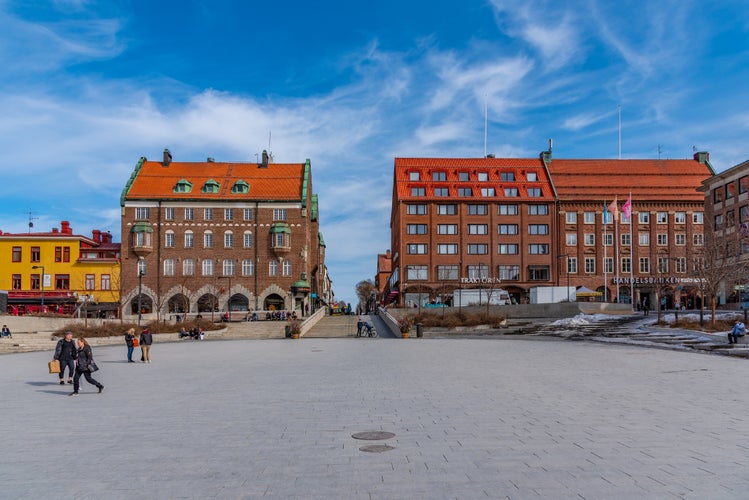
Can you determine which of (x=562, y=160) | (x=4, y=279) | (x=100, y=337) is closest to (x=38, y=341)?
(x=100, y=337)

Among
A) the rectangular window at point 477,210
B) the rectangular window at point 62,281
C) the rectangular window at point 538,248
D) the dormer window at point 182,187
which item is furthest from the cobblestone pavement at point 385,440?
the rectangular window at point 477,210

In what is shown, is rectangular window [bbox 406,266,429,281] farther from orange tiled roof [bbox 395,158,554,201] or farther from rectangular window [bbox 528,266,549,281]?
rectangular window [bbox 528,266,549,281]

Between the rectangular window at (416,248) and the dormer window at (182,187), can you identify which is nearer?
the dormer window at (182,187)

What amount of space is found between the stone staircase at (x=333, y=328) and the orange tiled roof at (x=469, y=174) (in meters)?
25.1

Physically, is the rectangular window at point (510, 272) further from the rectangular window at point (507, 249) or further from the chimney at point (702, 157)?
the chimney at point (702, 157)

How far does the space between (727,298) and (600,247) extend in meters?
20.5

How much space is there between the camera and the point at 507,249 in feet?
259

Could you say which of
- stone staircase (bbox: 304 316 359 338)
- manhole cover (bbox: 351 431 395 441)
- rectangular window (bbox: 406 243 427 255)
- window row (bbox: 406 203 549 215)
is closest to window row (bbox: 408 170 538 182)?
window row (bbox: 406 203 549 215)

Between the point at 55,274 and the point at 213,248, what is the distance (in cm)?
1794

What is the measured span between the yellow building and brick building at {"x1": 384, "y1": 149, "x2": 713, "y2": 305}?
34.4 metres

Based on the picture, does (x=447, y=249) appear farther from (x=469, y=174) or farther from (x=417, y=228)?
(x=469, y=174)

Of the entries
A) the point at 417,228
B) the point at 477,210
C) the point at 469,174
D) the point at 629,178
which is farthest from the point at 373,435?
the point at 629,178

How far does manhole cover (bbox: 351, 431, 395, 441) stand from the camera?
30.2ft

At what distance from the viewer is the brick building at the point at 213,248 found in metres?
73.0
